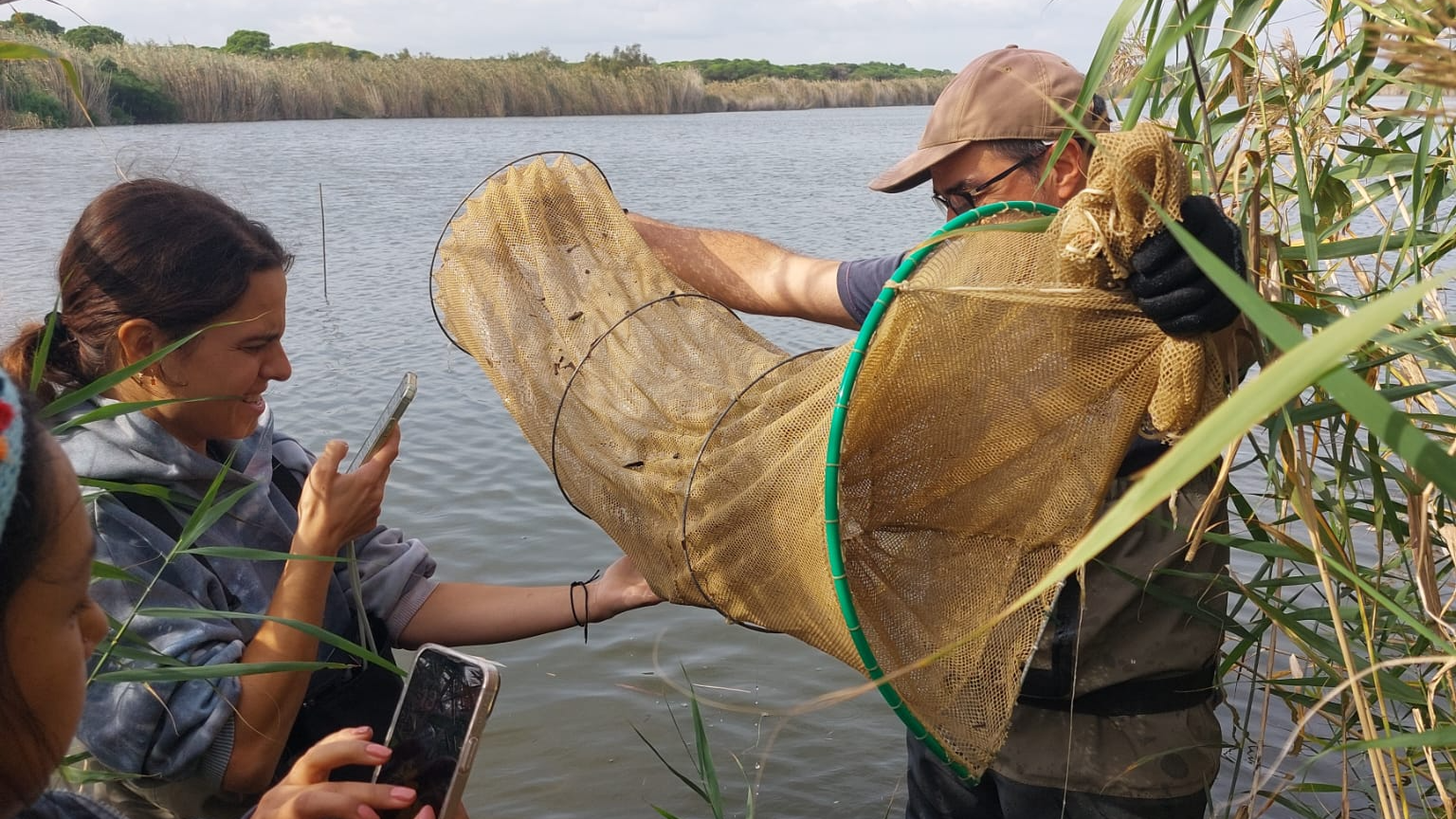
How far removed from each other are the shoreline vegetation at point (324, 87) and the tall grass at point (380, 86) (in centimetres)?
2

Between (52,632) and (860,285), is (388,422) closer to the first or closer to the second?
(52,632)

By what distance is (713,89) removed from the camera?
36.2 m

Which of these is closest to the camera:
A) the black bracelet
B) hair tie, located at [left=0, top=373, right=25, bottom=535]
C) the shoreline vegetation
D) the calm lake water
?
hair tie, located at [left=0, top=373, right=25, bottom=535]

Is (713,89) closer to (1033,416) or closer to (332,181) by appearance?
(332,181)

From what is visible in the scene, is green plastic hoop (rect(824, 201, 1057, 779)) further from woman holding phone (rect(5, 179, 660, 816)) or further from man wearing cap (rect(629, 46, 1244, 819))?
woman holding phone (rect(5, 179, 660, 816))

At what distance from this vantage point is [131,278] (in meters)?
2.28

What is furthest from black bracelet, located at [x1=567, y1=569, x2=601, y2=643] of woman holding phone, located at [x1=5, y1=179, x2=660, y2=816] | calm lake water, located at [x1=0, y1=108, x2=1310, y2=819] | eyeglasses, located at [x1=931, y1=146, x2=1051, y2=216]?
eyeglasses, located at [x1=931, y1=146, x2=1051, y2=216]

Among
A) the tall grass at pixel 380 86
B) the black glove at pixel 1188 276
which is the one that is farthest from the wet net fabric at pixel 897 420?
the tall grass at pixel 380 86

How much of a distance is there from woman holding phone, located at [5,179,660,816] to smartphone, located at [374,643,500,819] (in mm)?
217

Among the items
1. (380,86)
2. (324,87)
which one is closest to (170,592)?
(324,87)

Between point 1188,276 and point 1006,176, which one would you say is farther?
point 1006,176

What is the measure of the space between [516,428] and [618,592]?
5.03 meters

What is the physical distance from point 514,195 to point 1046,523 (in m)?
1.49

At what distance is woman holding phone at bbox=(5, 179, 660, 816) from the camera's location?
210 centimetres
